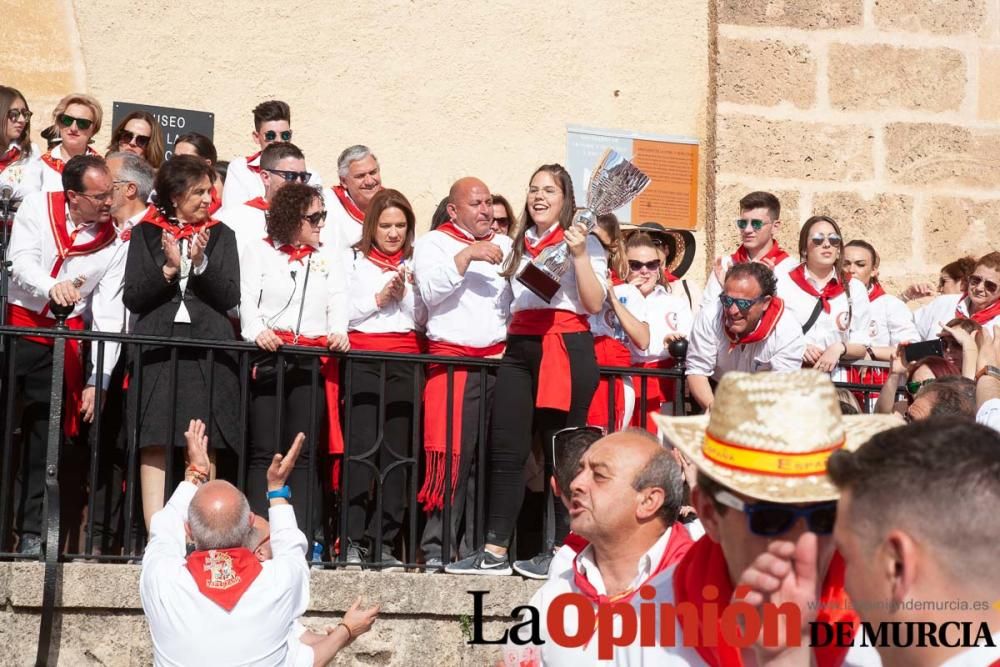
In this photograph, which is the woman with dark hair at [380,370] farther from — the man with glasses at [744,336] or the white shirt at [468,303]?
the man with glasses at [744,336]

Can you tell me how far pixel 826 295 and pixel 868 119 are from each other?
8.23ft

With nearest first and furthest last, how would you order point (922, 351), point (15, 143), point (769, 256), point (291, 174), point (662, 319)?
point (922, 351) < point (291, 174) < point (15, 143) < point (662, 319) < point (769, 256)

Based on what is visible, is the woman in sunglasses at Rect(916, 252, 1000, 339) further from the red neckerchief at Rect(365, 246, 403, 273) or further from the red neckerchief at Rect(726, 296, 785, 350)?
the red neckerchief at Rect(365, 246, 403, 273)

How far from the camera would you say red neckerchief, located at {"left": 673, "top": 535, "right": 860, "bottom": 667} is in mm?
2734

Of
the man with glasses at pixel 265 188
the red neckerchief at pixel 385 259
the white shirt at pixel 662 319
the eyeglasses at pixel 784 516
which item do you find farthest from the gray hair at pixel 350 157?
the eyeglasses at pixel 784 516

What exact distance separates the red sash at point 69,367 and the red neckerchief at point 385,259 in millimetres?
1450

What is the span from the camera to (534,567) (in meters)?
6.33

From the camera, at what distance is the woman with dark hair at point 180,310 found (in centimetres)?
629

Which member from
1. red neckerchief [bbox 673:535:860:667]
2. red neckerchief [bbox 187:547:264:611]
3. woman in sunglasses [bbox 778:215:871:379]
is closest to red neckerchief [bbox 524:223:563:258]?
woman in sunglasses [bbox 778:215:871:379]

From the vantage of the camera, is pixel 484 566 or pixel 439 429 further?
pixel 439 429

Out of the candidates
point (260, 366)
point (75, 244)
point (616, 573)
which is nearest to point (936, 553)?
point (616, 573)

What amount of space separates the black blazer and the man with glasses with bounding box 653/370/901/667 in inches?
156

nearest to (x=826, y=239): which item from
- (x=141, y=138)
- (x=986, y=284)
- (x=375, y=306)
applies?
(x=986, y=284)

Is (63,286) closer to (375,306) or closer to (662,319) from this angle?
(375,306)
